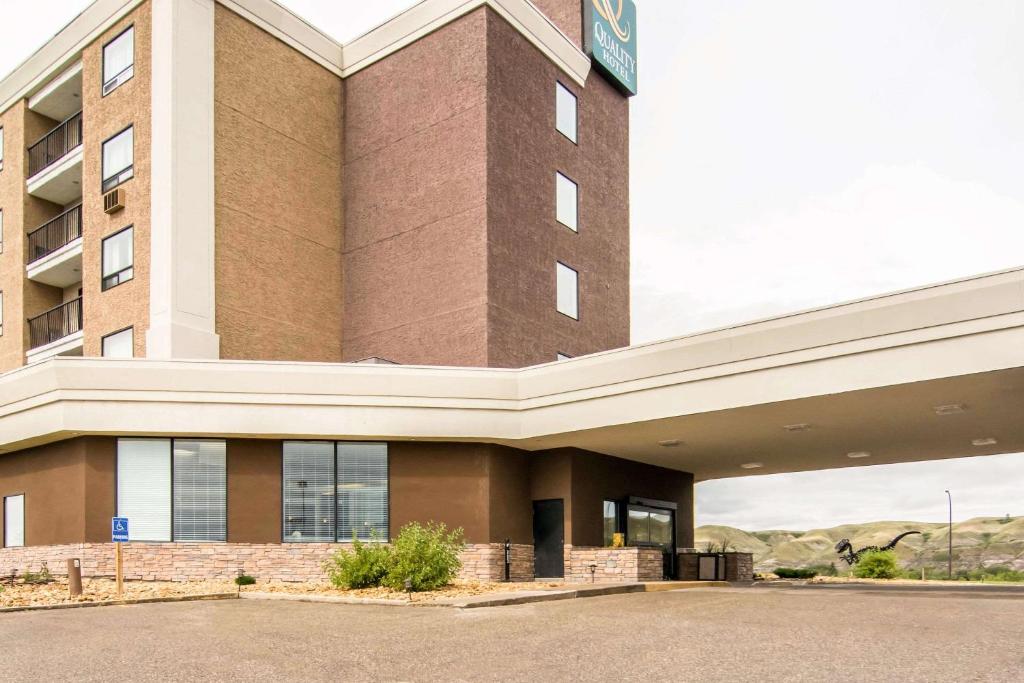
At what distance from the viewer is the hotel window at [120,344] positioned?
2869 centimetres

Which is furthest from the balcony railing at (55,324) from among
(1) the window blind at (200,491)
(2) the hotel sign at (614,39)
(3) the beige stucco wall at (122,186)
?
(2) the hotel sign at (614,39)

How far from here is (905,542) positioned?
69.3 m

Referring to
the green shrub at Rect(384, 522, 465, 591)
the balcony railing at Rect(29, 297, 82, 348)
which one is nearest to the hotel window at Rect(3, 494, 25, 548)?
the balcony railing at Rect(29, 297, 82, 348)

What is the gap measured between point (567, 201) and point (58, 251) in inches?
646

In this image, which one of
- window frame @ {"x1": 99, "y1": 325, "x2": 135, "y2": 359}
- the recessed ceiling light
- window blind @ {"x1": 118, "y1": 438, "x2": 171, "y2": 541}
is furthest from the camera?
window frame @ {"x1": 99, "y1": 325, "x2": 135, "y2": 359}

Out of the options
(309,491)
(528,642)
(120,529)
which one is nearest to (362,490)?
(309,491)

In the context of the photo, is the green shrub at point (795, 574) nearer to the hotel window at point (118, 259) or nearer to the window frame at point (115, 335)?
the window frame at point (115, 335)

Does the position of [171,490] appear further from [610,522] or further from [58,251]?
[58,251]

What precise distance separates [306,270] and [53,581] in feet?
40.4

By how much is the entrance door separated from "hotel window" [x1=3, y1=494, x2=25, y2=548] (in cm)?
1317

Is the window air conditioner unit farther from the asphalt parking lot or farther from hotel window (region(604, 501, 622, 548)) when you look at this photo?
hotel window (region(604, 501, 622, 548))

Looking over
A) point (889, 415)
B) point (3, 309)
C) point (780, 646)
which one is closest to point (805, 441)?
point (889, 415)

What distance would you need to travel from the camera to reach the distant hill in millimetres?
61438

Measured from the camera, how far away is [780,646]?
37.7 feet
